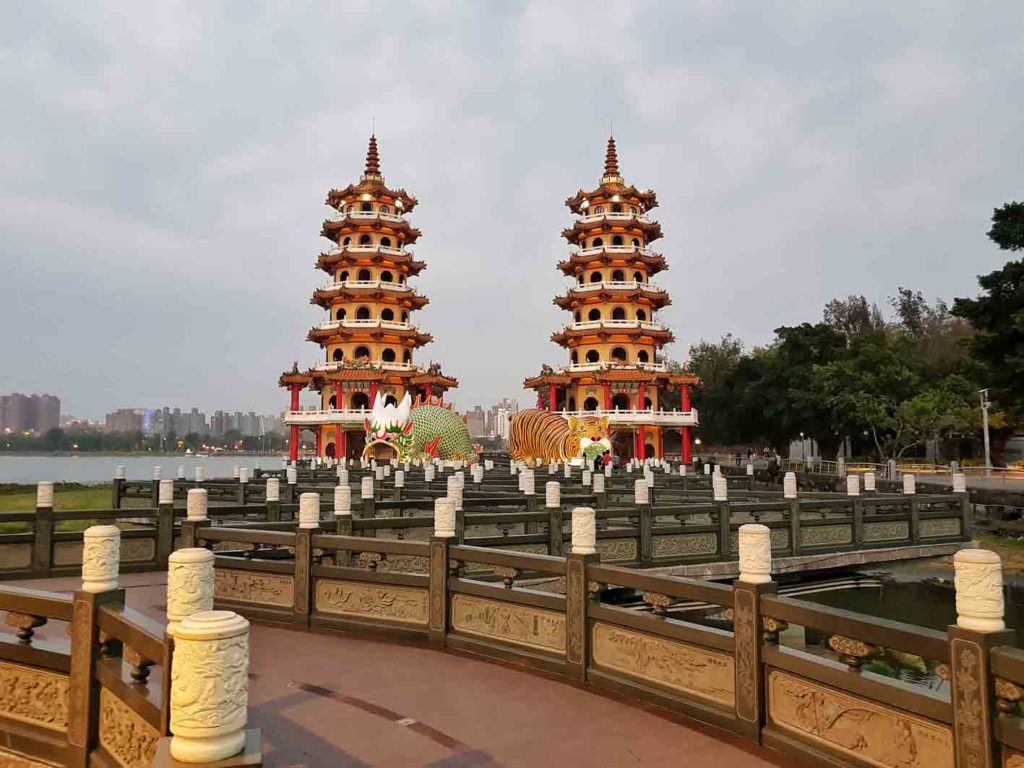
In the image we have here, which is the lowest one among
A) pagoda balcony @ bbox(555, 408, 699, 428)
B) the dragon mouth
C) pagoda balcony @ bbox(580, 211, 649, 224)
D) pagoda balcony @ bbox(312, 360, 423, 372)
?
the dragon mouth

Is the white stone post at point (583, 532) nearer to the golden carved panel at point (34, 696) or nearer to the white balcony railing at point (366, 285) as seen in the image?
the golden carved panel at point (34, 696)

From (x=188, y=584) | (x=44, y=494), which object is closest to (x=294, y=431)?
(x=44, y=494)

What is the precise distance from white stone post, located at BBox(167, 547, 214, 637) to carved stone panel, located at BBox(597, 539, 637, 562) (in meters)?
8.11

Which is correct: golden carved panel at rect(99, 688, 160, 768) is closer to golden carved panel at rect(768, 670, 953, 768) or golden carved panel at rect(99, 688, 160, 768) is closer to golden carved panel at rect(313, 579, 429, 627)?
golden carved panel at rect(313, 579, 429, 627)

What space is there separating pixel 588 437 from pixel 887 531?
16.3 metres

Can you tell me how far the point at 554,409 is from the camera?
48.1 m

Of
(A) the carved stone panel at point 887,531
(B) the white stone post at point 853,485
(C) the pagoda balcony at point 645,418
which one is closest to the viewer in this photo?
(A) the carved stone panel at point 887,531

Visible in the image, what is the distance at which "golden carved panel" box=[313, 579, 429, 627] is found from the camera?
6773 millimetres

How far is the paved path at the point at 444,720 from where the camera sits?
13.8 feet

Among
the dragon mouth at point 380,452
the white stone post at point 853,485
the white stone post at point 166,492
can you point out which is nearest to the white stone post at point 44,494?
the white stone post at point 166,492

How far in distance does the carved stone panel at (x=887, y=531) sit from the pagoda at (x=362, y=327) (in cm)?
3432

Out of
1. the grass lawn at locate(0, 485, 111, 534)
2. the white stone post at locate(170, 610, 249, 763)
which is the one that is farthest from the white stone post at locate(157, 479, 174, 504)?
the grass lawn at locate(0, 485, 111, 534)

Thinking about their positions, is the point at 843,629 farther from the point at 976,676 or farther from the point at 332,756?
the point at 332,756

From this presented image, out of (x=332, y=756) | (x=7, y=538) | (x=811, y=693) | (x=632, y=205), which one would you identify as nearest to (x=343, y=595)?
(x=332, y=756)
